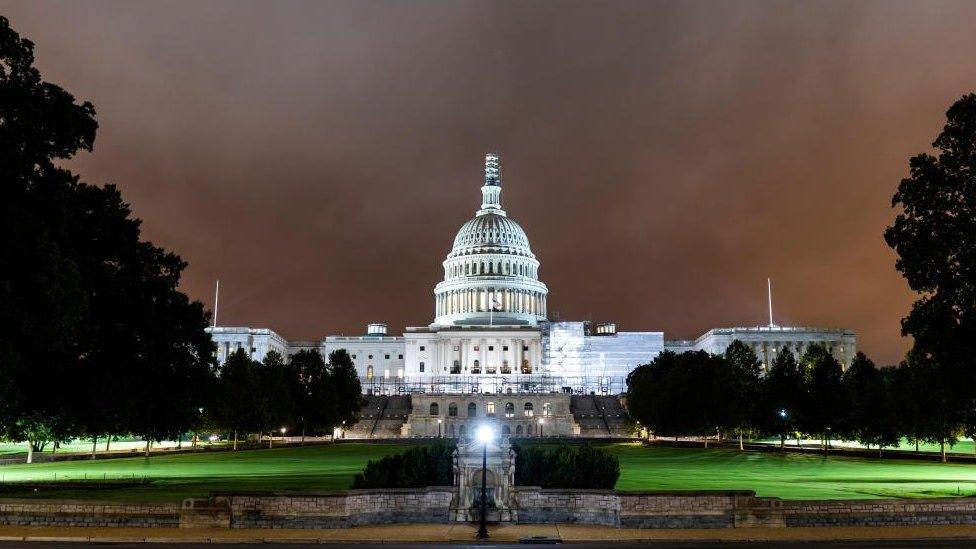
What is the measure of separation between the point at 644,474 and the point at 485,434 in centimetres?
2124

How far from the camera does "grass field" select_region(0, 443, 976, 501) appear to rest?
35.4m

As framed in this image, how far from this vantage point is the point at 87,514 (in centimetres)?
2561

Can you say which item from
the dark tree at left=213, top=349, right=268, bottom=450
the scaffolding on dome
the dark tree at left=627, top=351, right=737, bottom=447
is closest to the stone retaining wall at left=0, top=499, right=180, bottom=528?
the dark tree at left=213, top=349, right=268, bottom=450

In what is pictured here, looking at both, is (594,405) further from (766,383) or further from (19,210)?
(19,210)

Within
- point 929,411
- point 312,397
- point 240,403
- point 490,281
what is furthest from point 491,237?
point 929,411

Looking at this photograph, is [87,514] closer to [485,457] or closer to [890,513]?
[485,457]

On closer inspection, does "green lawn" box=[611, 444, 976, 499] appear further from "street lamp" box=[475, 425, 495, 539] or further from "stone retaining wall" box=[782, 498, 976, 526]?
"street lamp" box=[475, 425, 495, 539]

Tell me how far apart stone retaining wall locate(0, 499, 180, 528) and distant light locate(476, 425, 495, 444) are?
885cm

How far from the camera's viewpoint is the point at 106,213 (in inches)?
1489

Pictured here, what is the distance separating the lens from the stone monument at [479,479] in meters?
26.9

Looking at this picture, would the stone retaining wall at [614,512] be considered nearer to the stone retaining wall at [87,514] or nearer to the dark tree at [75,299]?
the stone retaining wall at [87,514]

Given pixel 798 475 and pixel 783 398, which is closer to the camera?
pixel 798 475

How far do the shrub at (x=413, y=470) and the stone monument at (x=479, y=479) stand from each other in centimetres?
155

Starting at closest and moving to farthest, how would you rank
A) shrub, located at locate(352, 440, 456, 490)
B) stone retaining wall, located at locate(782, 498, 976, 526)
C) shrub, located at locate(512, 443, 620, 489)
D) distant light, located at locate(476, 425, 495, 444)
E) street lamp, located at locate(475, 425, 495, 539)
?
street lamp, located at locate(475, 425, 495, 539), stone retaining wall, located at locate(782, 498, 976, 526), distant light, located at locate(476, 425, 495, 444), shrub, located at locate(512, 443, 620, 489), shrub, located at locate(352, 440, 456, 490)
